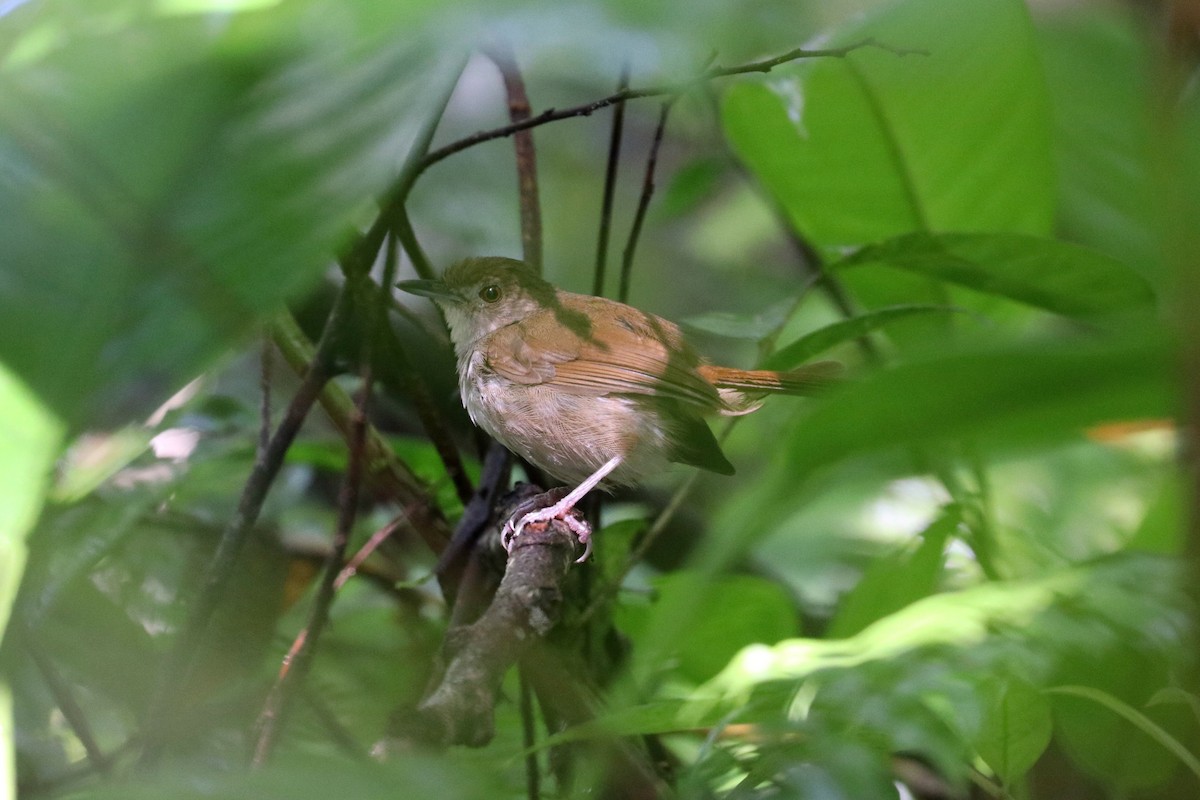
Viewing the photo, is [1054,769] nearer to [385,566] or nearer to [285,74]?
[385,566]

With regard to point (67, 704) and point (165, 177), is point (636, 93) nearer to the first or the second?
point (165, 177)

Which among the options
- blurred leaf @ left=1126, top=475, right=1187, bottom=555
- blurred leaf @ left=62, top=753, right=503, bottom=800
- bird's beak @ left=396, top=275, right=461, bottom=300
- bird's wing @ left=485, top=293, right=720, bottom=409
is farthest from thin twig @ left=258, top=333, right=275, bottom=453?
blurred leaf @ left=1126, top=475, right=1187, bottom=555

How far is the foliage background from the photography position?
0.69 meters

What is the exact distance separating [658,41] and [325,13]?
0.90 feet

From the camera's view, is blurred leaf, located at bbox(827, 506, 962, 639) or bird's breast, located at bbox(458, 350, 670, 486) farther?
bird's breast, located at bbox(458, 350, 670, 486)

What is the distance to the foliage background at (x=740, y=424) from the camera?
0.69 metres

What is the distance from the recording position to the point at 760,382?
224cm

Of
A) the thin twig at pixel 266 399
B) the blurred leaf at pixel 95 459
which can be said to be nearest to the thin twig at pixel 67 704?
the blurred leaf at pixel 95 459

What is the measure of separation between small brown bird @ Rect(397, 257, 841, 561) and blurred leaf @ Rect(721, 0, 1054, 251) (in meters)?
0.43

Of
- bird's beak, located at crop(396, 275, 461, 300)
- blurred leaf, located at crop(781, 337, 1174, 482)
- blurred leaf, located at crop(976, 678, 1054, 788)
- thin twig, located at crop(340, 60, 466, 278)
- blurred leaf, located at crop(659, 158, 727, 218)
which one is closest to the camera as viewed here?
blurred leaf, located at crop(781, 337, 1174, 482)

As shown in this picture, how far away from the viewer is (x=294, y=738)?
2125mm

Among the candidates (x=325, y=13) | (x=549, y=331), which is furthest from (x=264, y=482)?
(x=325, y=13)

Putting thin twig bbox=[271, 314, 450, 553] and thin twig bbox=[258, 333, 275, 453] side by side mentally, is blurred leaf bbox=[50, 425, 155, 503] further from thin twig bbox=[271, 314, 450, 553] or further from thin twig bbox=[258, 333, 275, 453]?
thin twig bbox=[271, 314, 450, 553]

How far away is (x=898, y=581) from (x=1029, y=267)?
0.62 meters
